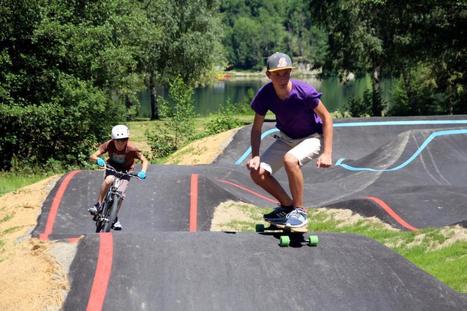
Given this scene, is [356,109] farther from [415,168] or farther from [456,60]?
[415,168]

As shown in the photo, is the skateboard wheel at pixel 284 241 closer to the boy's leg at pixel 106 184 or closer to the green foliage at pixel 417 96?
the boy's leg at pixel 106 184

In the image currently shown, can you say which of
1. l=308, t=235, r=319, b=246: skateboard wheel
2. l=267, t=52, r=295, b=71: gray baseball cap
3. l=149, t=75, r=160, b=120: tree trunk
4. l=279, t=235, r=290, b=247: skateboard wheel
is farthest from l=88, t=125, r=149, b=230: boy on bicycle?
l=149, t=75, r=160, b=120: tree trunk

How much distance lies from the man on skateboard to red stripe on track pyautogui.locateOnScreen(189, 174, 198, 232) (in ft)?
16.7

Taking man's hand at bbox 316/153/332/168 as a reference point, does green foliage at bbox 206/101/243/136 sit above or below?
below

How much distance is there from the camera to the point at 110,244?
7.56 metres

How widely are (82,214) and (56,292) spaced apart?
21.9 feet

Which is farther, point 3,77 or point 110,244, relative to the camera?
→ point 3,77

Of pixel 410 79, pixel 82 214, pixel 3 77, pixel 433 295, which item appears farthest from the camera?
pixel 410 79

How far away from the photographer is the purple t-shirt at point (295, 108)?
24.5 feet

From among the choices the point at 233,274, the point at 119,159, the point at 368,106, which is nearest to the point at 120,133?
the point at 119,159

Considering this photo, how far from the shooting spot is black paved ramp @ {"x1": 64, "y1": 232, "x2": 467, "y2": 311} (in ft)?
21.8

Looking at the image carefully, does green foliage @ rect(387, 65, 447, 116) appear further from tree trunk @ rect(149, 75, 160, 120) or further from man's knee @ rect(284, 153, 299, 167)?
man's knee @ rect(284, 153, 299, 167)

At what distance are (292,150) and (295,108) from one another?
50cm

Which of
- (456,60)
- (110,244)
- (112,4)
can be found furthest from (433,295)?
(456,60)
